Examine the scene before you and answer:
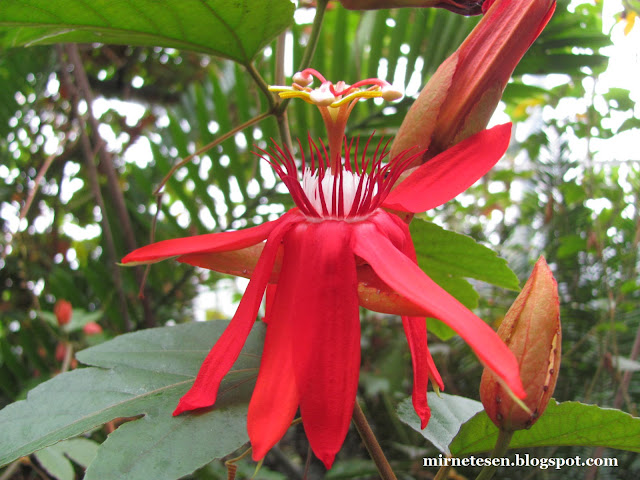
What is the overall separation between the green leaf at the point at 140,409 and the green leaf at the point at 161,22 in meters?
0.26

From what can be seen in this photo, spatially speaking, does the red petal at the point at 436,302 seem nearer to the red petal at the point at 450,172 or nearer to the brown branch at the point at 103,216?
the red petal at the point at 450,172

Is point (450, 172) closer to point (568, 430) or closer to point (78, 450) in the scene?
point (568, 430)

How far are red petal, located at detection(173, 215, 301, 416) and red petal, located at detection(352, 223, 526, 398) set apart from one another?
0.20 feet

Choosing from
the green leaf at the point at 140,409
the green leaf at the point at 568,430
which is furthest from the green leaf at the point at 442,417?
the green leaf at the point at 140,409

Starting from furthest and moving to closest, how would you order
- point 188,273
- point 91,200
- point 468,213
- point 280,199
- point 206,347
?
1. point 468,213
2. point 91,200
3. point 188,273
4. point 280,199
5. point 206,347

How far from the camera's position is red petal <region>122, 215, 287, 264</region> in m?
0.35

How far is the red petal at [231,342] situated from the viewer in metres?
0.33

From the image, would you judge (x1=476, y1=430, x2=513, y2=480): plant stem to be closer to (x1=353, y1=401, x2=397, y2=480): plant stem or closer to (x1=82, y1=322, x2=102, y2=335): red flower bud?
(x1=353, y1=401, x2=397, y2=480): plant stem

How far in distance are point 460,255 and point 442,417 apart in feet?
0.51

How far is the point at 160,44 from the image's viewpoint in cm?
47

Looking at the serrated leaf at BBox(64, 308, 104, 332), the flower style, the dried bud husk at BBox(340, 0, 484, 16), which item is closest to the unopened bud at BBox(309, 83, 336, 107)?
the flower style

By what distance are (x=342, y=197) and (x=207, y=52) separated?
207mm

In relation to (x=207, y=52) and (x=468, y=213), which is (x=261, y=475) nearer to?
(x=207, y=52)

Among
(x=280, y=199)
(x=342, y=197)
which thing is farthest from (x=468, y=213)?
(x=342, y=197)
